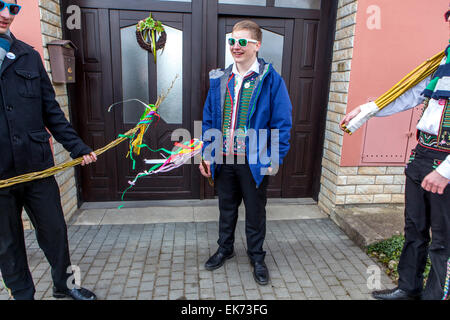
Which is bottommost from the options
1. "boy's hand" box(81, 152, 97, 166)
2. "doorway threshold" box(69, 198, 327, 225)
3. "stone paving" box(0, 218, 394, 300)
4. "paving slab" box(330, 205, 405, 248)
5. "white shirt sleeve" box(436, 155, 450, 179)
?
"stone paving" box(0, 218, 394, 300)

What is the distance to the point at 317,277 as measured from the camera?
9.75 feet

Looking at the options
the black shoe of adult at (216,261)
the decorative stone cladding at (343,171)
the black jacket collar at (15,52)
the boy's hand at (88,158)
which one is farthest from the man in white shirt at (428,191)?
the black jacket collar at (15,52)

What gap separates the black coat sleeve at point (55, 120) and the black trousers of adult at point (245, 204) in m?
1.22

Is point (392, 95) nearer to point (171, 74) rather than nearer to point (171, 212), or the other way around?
point (171, 74)

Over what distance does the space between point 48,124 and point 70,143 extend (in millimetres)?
211

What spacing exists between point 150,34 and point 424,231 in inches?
144

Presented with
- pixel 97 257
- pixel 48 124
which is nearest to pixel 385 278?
pixel 97 257

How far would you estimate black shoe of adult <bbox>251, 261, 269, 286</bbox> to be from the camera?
9.32ft

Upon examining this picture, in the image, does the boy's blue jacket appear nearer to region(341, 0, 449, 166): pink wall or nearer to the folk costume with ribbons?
the folk costume with ribbons

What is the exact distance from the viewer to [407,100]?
245cm

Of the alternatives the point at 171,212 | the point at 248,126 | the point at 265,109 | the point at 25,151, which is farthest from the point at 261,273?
the point at 25,151

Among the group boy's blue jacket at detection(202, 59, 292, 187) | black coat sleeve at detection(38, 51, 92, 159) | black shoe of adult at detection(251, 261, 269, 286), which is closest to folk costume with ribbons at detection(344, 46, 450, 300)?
boy's blue jacket at detection(202, 59, 292, 187)

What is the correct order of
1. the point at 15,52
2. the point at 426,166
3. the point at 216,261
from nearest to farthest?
the point at 15,52
the point at 426,166
the point at 216,261

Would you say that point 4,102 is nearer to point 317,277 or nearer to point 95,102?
point 95,102
